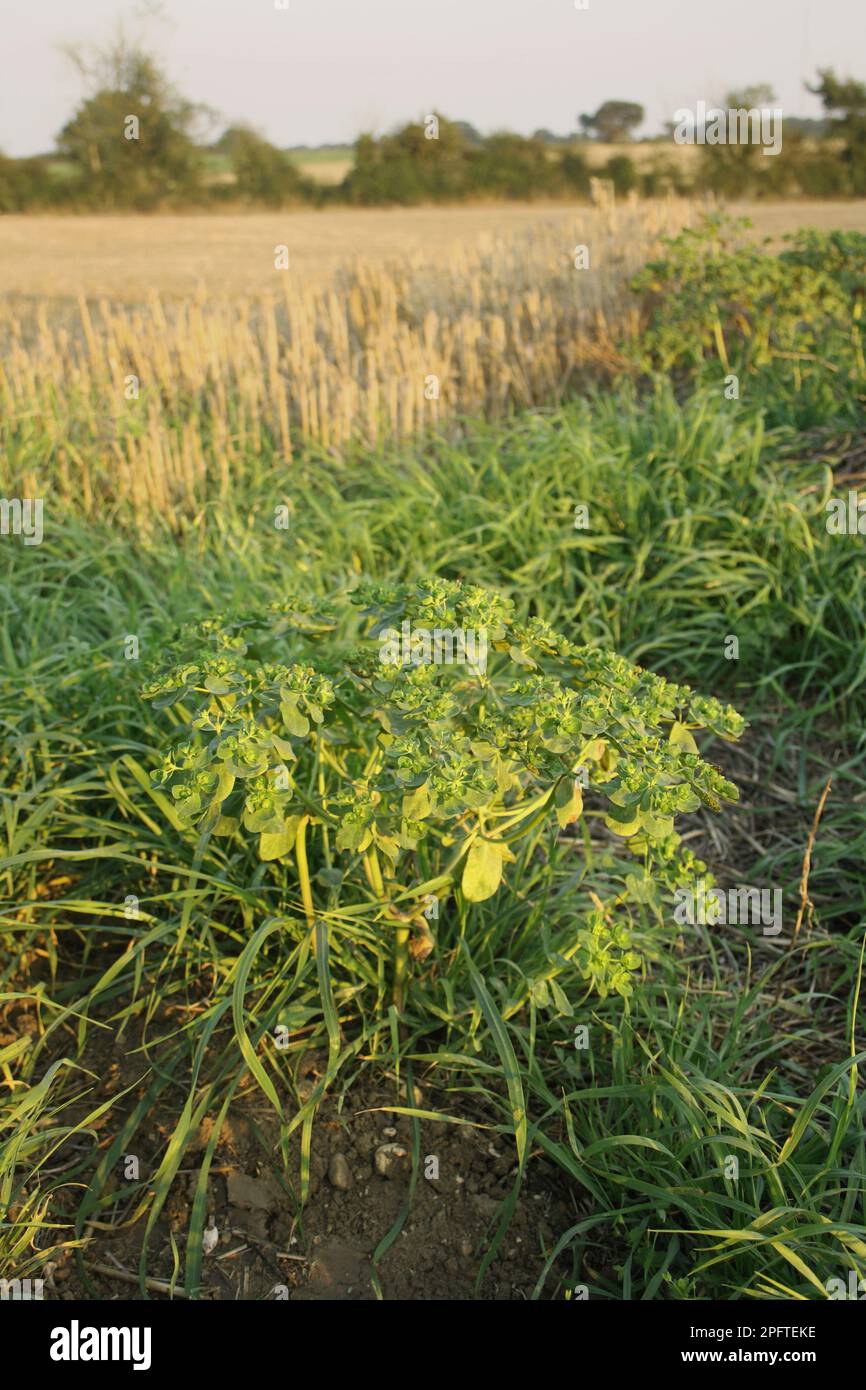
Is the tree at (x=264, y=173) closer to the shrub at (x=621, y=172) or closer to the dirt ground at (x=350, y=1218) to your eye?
the shrub at (x=621, y=172)

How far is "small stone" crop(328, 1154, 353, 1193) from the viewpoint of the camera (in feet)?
7.20

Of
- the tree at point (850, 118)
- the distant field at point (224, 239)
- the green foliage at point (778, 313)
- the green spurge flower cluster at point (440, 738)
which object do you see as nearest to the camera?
the green spurge flower cluster at point (440, 738)

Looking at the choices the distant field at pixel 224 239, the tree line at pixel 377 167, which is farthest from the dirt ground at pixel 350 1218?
the tree line at pixel 377 167

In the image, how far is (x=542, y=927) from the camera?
2.41 m

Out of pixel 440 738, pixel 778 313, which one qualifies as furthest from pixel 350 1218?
pixel 778 313

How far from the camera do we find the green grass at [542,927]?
2100 mm

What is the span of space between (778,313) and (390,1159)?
552 cm

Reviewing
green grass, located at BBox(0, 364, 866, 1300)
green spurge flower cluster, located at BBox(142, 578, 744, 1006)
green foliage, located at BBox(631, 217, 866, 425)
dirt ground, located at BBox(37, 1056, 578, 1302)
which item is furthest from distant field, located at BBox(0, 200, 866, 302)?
dirt ground, located at BBox(37, 1056, 578, 1302)

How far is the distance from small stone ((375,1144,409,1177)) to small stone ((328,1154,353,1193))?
6 centimetres

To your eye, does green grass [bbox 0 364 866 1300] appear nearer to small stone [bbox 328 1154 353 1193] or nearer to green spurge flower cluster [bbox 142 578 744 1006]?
small stone [bbox 328 1154 353 1193]

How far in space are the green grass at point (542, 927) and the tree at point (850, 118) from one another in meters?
26.4

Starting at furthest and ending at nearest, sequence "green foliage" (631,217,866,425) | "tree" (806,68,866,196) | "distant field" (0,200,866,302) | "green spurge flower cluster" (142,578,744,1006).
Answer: "tree" (806,68,866,196)
"distant field" (0,200,866,302)
"green foliage" (631,217,866,425)
"green spurge flower cluster" (142,578,744,1006)

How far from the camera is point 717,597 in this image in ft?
14.3

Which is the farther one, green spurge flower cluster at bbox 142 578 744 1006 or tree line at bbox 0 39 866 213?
tree line at bbox 0 39 866 213
